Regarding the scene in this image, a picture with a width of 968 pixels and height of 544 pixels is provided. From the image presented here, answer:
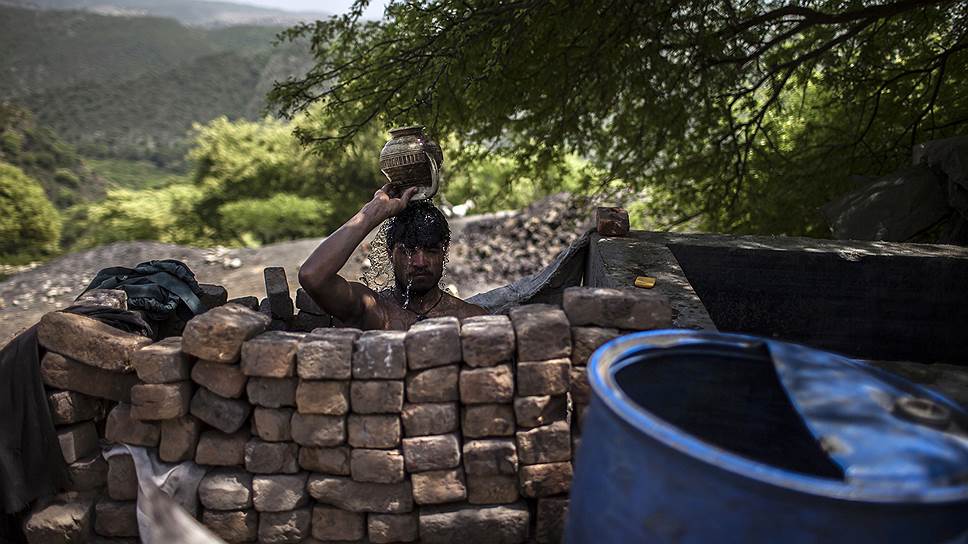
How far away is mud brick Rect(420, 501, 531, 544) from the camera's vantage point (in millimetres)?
2416

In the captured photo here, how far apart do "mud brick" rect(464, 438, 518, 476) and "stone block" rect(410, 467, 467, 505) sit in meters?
0.06

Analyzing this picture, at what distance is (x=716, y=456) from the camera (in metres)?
1.33

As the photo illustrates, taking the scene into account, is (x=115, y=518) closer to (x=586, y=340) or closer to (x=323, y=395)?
(x=323, y=395)

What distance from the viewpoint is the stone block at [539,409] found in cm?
237

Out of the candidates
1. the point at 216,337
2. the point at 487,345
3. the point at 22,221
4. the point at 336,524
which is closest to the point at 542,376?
the point at 487,345

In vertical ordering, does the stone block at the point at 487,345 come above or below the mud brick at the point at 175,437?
above

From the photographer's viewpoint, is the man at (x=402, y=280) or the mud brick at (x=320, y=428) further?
the man at (x=402, y=280)

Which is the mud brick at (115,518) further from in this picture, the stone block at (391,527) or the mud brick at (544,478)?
the mud brick at (544,478)

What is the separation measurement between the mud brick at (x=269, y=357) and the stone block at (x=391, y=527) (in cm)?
69

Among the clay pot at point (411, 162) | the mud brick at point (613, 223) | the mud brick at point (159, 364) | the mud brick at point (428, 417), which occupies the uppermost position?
the clay pot at point (411, 162)

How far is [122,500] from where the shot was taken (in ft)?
8.23

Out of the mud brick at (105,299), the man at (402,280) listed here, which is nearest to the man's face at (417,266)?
the man at (402,280)

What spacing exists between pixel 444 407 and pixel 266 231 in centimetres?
1838

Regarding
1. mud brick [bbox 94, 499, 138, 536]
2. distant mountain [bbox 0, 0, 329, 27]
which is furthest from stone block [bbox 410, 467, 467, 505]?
distant mountain [bbox 0, 0, 329, 27]
